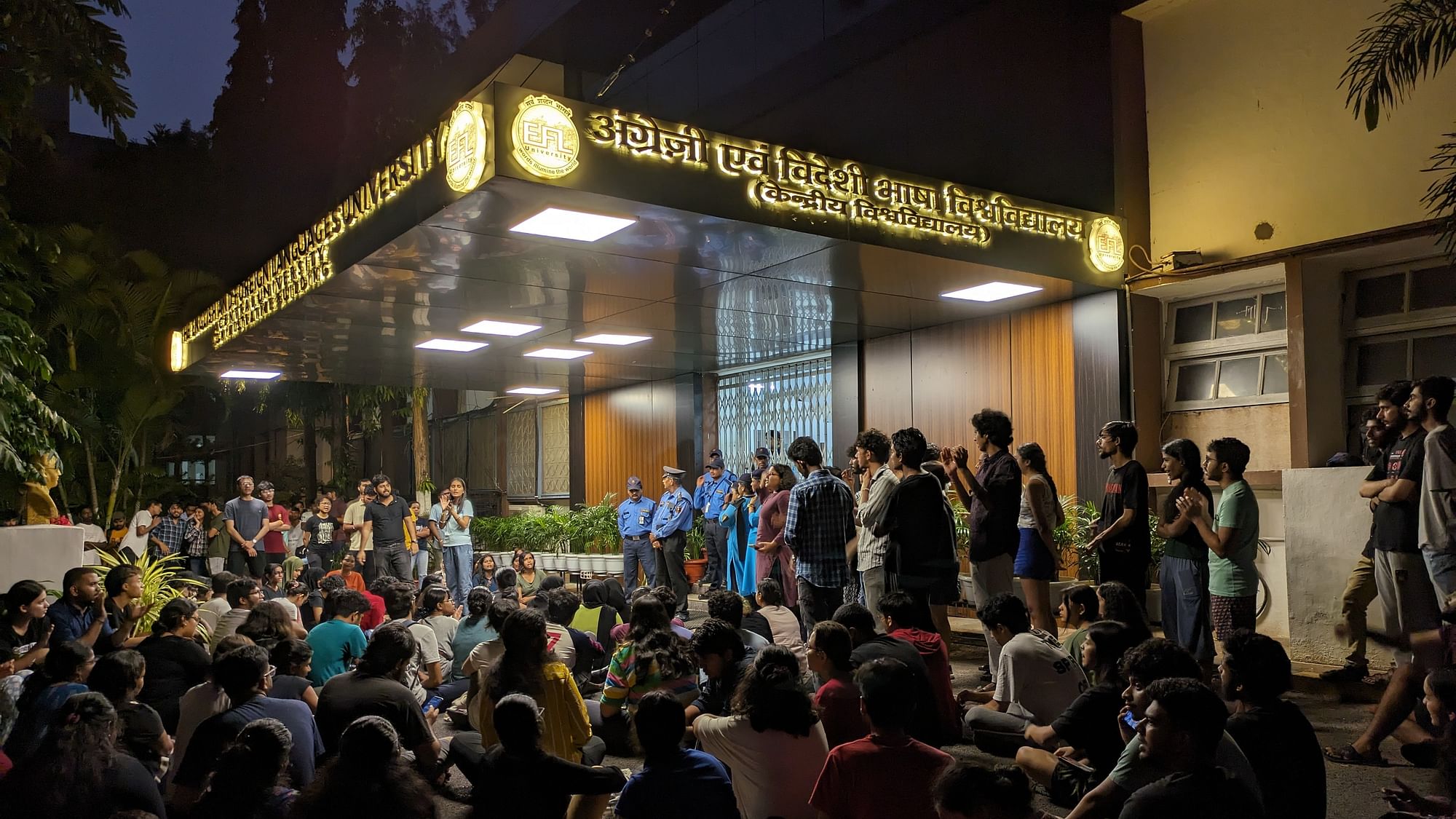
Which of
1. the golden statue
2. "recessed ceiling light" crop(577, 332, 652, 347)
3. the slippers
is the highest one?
"recessed ceiling light" crop(577, 332, 652, 347)

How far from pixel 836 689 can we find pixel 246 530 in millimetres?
9985

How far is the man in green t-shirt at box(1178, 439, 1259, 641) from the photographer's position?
596cm

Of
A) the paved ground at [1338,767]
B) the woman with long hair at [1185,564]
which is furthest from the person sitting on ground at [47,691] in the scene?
the woman with long hair at [1185,564]

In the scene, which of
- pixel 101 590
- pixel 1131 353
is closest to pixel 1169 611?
pixel 1131 353

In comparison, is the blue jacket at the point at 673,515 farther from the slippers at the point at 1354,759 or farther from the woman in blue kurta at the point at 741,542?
the slippers at the point at 1354,759

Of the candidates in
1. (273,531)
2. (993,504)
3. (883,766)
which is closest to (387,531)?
(273,531)

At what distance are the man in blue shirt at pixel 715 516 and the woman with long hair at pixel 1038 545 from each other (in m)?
5.52

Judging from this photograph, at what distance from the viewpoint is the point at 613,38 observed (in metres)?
15.5

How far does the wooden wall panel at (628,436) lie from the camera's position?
16328 millimetres

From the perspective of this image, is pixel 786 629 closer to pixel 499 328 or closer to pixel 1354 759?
pixel 1354 759

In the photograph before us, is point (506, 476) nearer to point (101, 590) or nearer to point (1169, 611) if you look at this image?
point (101, 590)

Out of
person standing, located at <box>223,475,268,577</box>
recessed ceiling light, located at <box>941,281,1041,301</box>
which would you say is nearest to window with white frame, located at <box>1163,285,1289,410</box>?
recessed ceiling light, located at <box>941,281,1041,301</box>

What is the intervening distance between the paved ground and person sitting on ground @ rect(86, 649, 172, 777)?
1.15m

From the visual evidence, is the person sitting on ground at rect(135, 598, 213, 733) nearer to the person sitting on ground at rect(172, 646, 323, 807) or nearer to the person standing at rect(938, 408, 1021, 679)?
the person sitting on ground at rect(172, 646, 323, 807)
